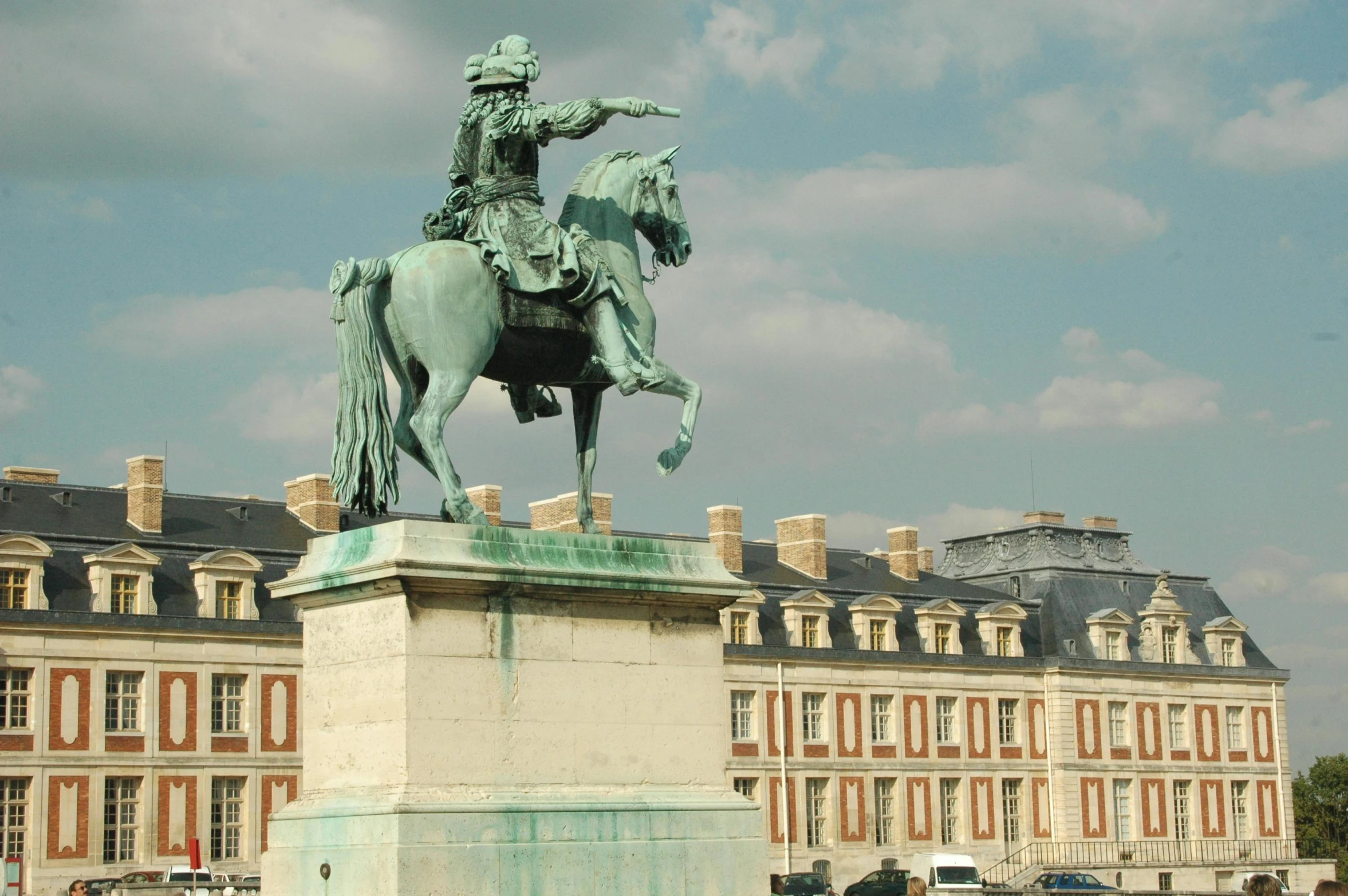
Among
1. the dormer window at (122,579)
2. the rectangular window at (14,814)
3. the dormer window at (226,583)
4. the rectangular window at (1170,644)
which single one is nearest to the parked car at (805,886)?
the dormer window at (226,583)

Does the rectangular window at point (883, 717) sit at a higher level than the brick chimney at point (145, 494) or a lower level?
lower

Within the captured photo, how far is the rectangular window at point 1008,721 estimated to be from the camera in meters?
65.2

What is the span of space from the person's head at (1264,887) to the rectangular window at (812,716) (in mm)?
51784

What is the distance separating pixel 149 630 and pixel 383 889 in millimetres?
39967

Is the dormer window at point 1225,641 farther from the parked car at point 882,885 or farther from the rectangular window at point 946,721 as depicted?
the parked car at point 882,885

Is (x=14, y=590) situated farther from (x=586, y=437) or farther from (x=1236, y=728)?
(x=1236, y=728)

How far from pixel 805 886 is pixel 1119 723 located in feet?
70.4

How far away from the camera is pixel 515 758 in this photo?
459 inches

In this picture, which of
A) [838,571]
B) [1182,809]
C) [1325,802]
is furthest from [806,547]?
[1325,802]

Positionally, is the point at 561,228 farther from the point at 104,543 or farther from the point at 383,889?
Result: the point at 104,543

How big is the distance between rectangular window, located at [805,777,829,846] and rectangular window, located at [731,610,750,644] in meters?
4.76

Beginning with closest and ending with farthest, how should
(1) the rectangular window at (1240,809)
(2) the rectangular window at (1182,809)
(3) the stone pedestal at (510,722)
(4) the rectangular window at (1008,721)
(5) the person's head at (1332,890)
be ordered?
1. (5) the person's head at (1332,890)
2. (3) the stone pedestal at (510,722)
3. (4) the rectangular window at (1008,721)
4. (2) the rectangular window at (1182,809)
5. (1) the rectangular window at (1240,809)

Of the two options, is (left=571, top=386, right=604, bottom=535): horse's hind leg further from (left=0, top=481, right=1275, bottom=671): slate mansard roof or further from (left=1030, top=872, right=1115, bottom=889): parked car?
(left=1030, top=872, right=1115, bottom=889): parked car

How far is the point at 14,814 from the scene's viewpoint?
46.9 metres
